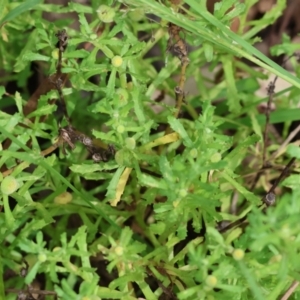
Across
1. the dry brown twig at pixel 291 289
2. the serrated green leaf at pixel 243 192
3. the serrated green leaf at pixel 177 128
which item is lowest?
the dry brown twig at pixel 291 289

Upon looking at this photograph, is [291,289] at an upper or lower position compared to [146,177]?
lower

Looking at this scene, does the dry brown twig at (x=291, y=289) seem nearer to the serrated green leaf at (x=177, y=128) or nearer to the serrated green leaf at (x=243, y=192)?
the serrated green leaf at (x=243, y=192)

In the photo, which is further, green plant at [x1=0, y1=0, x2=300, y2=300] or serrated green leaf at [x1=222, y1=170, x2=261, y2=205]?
serrated green leaf at [x1=222, y1=170, x2=261, y2=205]

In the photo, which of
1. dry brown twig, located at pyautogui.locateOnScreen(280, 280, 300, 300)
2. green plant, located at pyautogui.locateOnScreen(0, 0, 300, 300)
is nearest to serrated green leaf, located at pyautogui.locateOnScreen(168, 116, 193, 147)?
green plant, located at pyautogui.locateOnScreen(0, 0, 300, 300)

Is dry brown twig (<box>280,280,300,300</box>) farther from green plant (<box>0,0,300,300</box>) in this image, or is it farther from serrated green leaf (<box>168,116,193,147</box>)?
serrated green leaf (<box>168,116,193,147</box>)

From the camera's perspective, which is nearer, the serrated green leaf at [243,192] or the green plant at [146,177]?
the green plant at [146,177]

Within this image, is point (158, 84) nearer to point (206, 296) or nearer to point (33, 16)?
point (33, 16)

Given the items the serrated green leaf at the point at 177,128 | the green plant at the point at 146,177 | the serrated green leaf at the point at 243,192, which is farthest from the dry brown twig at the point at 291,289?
the serrated green leaf at the point at 177,128

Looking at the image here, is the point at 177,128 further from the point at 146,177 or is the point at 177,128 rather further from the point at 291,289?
the point at 291,289

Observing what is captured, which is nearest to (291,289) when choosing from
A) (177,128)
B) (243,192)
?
(243,192)

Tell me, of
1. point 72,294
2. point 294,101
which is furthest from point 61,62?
point 294,101

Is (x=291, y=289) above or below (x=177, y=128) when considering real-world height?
below
